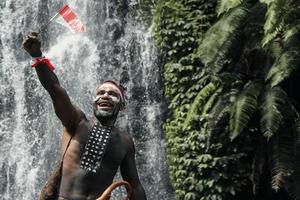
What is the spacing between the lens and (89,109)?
38.0 feet

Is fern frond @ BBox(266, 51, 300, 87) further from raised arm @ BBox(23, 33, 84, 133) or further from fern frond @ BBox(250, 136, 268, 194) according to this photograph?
raised arm @ BBox(23, 33, 84, 133)

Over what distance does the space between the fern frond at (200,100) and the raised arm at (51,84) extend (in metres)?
5.68

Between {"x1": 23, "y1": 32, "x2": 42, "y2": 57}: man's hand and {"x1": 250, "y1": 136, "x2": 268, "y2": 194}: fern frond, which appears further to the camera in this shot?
{"x1": 250, "y1": 136, "x2": 268, "y2": 194}: fern frond

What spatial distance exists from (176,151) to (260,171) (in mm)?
1774

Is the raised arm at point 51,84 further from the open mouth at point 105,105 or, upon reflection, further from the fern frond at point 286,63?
the fern frond at point 286,63

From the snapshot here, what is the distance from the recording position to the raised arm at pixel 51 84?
2.99 meters

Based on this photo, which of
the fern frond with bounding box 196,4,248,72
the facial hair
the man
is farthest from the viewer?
the fern frond with bounding box 196,4,248,72

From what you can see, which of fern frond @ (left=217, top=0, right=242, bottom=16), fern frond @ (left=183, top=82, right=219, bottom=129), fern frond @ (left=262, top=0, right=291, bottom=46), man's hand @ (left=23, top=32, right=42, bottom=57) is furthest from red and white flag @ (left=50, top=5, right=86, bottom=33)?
fern frond @ (left=183, top=82, right=219, bottom=129)

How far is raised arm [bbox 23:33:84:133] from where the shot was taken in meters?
2.99

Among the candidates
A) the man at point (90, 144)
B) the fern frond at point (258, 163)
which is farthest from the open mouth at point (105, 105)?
the fern frond at point (258, 163)

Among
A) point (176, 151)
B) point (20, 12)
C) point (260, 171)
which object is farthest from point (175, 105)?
point (20, 12)

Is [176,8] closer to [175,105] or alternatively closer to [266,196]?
[175,105]

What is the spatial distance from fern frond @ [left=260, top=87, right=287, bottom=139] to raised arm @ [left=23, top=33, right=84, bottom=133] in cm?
477

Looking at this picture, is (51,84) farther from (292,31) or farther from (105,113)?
(292,31)
